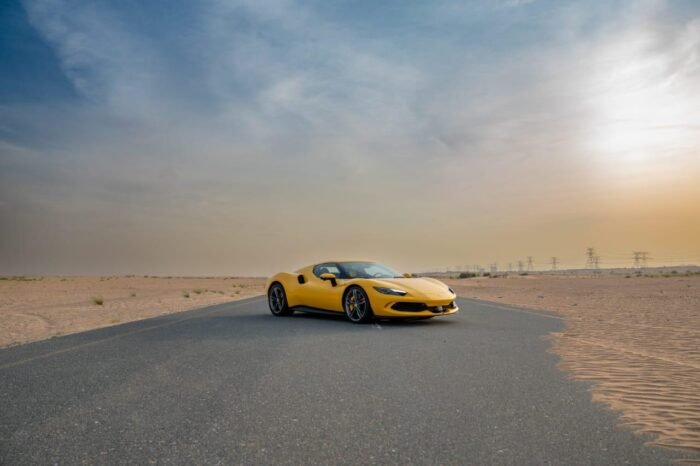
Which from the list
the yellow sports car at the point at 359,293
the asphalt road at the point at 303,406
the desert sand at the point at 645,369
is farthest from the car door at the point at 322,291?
the desert sand at the point at 645,369

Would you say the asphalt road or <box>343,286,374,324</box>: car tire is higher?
<box>343,286,374,324</box>: car tire


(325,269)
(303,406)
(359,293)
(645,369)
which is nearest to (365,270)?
(359,293)

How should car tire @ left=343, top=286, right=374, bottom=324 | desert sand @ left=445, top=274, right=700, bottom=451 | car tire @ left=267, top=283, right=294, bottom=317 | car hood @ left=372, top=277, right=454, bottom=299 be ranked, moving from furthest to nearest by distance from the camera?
car tire @ left=267, top=283, right=294, bottom=317 → car tire @ left=343, top=286, right=374, bottom=324 → car hood @ left=372, top=277, right=454, bottom=299 → desert sand @ left=445, top=274, right=700, bottom=451

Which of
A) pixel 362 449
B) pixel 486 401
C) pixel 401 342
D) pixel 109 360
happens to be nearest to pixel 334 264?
pixel 401 342

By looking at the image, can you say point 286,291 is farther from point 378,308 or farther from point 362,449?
point 362,449

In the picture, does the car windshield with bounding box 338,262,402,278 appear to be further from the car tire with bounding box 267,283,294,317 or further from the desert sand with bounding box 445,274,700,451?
the desert sand with bounding box 445,274,700,451

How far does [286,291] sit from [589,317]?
7.78 metres

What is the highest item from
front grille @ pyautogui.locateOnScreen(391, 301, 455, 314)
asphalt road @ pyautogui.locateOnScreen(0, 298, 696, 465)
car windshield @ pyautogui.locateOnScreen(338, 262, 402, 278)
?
car windshield @ pyautogui.locateOnScreen(338, 262, 402, 278)

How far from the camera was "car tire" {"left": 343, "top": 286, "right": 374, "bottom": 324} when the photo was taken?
41.3 ft

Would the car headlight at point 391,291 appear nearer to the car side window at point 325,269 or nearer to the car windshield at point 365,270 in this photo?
the car windshield at point 365,270

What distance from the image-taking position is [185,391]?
5.88 metres

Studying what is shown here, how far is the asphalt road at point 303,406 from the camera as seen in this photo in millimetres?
3875

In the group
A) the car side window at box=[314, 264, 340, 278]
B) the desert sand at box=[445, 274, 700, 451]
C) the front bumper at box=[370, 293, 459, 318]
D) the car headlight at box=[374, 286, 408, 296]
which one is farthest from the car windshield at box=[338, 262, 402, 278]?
the desert sand at box=[445, 274, 700, 451]

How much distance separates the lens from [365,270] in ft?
44.8
